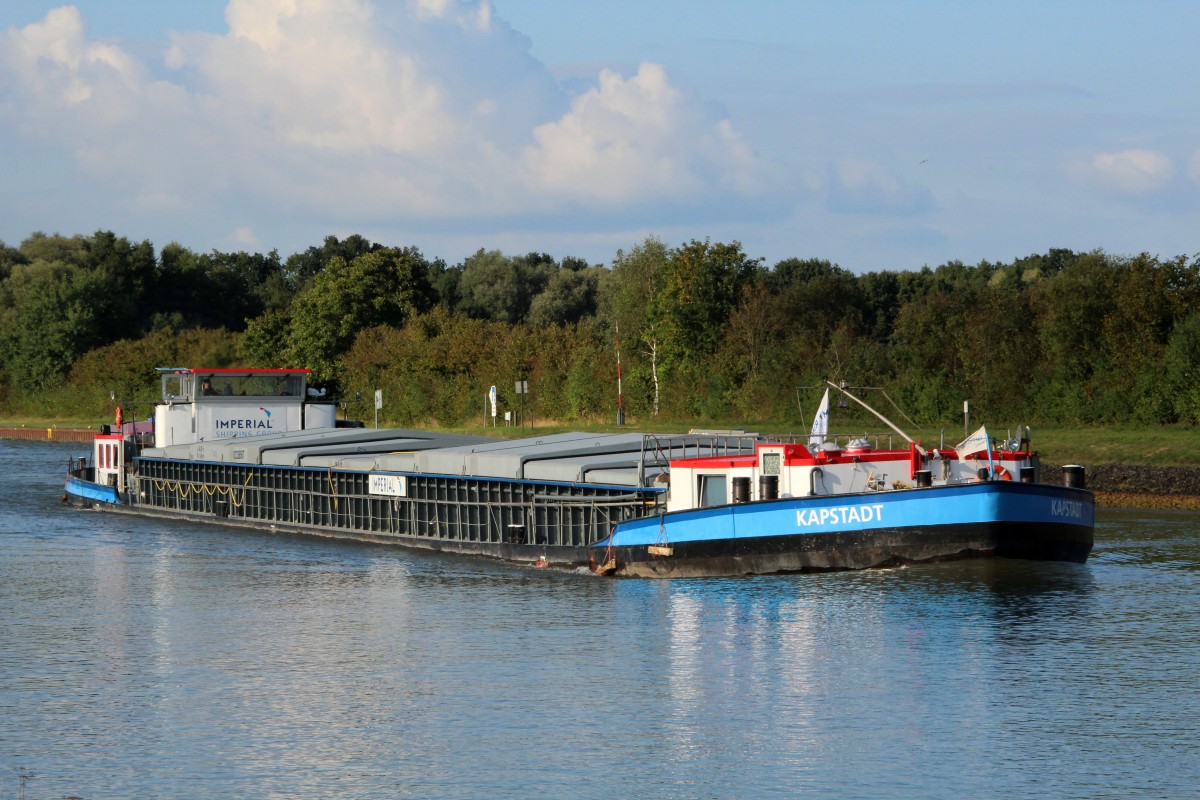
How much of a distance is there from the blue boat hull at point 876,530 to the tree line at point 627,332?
8.39 metres

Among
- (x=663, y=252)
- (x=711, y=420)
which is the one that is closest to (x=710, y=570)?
(x=711, y=420)

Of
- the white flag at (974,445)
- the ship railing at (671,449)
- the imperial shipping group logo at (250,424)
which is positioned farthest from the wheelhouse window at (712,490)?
the imperial shipping group logo at (250,424)

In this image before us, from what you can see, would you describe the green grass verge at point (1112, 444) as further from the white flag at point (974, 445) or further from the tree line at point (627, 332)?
the white flag at point (974, 445)

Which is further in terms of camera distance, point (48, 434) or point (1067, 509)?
point (48, 434)

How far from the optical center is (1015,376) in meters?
61.6

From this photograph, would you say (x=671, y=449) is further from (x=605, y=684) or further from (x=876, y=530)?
(x=605, y=684)

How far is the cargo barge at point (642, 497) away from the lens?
2927cm

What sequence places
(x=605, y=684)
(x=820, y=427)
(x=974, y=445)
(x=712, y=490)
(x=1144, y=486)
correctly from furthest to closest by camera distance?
(x=1144, y=486) < (x=820, y=427) < (x=712, y=490) < (x=974, y=445) < (x=605, y=684)

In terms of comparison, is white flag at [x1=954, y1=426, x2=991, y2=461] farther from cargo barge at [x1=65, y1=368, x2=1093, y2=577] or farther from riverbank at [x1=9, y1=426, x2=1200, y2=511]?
riverbank at [x1=9, y1=426, x2=1200, y2=511]

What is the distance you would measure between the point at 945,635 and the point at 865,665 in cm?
272

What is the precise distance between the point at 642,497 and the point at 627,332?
48.4 meters

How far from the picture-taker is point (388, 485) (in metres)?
41.7

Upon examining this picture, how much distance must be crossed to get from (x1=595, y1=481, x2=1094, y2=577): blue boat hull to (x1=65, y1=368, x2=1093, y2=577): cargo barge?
3 centimetres

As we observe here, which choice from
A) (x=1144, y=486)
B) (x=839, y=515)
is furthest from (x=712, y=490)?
(x=1144, y=486)
